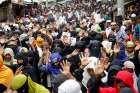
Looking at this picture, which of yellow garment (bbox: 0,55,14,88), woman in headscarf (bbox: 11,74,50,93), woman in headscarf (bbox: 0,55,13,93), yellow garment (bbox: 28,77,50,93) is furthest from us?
yellow garment (bbox: 0,55,14,88)

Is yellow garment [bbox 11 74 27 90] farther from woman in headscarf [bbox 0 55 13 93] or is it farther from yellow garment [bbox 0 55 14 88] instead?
yellow garment [bbox 0 55 14 88]

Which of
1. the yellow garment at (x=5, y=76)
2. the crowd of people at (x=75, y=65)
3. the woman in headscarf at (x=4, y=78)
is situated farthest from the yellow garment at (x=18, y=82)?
the yellow garment at (x=5, y=76)

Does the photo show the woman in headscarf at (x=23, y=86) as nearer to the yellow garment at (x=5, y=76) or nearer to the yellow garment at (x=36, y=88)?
the yellow garment at (x=36, y=88)

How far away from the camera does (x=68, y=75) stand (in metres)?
8.90

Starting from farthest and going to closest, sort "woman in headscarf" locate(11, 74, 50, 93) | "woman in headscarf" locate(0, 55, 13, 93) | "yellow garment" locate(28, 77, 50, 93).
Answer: "woman in headscarf" locate(0, 55, 13, 93), "woman in headscarf" locate(11, 74, 50, 93), "yellow garment" locate(28, 77, 50, 93)

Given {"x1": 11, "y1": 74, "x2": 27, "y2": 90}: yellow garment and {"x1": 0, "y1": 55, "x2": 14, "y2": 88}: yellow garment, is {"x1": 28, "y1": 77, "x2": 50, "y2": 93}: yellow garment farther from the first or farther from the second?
{"x1": 0, "y1": 55, "x2": 14, "y2": 88}: yellow garment

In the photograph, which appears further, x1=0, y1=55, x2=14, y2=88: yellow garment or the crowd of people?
x1=0, y1=55, x2=14, y2=88: yellow garment

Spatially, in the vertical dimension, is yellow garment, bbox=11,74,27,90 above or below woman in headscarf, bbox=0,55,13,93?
above

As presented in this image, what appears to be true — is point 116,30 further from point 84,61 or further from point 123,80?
point 123,80

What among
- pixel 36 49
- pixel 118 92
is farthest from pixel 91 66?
pixel 36 49

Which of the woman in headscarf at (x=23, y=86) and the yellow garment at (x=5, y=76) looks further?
the yellow garment at (x=5, y=76)

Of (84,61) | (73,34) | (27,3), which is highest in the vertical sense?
(84,61)

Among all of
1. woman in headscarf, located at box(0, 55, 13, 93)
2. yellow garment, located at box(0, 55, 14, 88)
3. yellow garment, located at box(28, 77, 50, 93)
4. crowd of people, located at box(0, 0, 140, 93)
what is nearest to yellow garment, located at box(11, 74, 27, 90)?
crowd of people, located at box(0, 0, 140, 93)

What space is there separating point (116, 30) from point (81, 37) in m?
2.04
